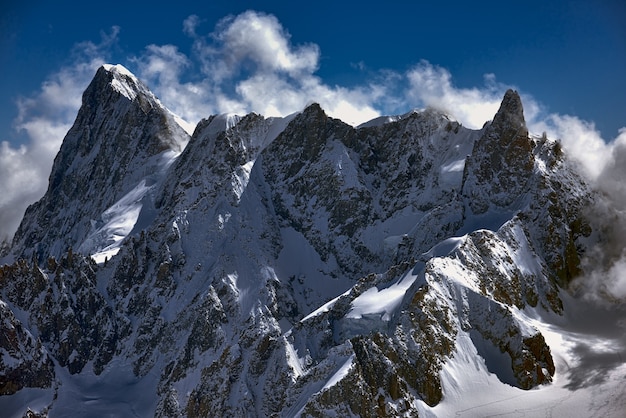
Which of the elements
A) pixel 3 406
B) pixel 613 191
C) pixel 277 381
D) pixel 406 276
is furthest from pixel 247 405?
pixel 613 191

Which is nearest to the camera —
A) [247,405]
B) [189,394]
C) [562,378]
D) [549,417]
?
[549,417]

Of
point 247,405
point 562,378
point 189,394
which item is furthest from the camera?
point 189,394

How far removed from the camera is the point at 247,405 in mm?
178125

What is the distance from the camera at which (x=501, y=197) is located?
19662 centimetres

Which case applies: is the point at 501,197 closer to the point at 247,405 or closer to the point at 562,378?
the point at 562,378

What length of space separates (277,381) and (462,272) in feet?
149

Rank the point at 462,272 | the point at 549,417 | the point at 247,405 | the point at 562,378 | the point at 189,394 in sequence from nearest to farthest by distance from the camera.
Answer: the point at 549,417 < the point at 562,378 < the point at 462,272 < the point at 247,405 < the point at 189,394

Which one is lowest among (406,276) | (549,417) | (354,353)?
(549,417)

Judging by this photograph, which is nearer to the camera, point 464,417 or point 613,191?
point 464,417

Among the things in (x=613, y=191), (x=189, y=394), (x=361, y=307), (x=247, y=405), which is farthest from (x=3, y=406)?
(x=613, y=191)

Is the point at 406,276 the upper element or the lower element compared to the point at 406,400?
upper

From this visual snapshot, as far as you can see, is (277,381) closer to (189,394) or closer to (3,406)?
(189,394)

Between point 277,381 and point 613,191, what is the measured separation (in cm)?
8932

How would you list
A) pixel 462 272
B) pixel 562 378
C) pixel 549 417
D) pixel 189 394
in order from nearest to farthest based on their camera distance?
pixel 549 417, pixel 562 378, pixel 462 272, pixel 189 394
